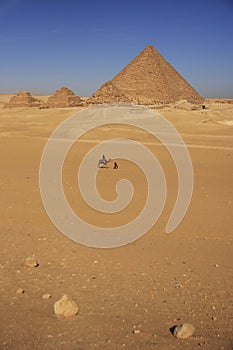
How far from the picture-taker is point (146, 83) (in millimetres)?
46062

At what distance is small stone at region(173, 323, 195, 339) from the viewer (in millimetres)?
2682

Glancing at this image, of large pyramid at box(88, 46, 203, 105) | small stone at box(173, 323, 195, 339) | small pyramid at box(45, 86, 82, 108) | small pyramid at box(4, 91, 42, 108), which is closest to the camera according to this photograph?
small stone at box(173, 323, 195, 339)

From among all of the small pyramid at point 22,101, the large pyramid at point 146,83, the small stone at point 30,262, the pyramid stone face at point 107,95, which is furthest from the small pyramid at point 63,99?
the small stone at point 30,262

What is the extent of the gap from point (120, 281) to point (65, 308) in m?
0.79

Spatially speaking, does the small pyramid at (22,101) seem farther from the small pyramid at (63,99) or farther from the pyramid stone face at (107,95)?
the pyramid stone face at (107,95)

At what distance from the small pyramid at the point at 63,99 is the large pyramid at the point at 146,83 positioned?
5.19 meters

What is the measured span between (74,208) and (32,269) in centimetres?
229

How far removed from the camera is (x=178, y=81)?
52.1m

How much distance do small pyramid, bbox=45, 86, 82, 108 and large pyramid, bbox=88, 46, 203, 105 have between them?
519 cm

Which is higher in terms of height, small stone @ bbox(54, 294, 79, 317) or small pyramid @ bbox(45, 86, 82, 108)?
small pyramid @ bbox(45, 86, 82, 108)

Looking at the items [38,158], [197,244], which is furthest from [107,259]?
[38,158]

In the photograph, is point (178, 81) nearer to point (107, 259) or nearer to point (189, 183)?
point (189, 183)

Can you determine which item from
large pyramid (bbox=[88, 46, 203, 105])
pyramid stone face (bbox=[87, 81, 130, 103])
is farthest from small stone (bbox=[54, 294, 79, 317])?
large pyramid (bbox=[88, 46, 203, 105])

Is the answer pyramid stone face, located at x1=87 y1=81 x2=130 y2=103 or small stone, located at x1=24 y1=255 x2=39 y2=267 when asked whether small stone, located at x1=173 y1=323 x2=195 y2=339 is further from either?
pyramid stone face, located at x1=87 y1=81 x2=130 y2=103
